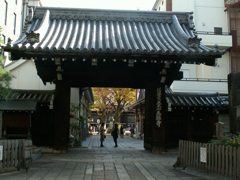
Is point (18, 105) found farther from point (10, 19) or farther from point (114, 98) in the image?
point (114, 98)

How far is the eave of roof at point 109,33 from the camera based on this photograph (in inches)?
435

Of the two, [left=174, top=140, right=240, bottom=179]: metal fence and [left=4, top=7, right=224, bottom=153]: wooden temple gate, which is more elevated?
[left=4, top=7, right=224, bottom=153]: wooden temple gate

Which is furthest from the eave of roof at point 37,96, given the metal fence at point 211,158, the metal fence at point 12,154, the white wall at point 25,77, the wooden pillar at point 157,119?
the metal fence at point 211,158

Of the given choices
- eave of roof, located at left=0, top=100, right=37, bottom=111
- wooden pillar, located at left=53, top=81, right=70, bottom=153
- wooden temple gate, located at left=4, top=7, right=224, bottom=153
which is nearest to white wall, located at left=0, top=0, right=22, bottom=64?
wooden temple gate, located at left=4, top=7, right=224, bottom=153

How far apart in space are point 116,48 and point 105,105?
1335 inches

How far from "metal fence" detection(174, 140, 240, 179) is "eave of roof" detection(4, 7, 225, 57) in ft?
14.1

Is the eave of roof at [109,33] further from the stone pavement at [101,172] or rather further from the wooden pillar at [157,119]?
the stone pavement at [101,172]

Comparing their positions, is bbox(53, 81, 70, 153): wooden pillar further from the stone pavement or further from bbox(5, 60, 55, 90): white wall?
bbox(5, 60, 55, 90): white wall

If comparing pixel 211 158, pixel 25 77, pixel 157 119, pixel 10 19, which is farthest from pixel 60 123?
Answer: pixel 10 19

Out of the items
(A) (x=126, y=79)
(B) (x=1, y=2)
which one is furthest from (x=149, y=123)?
(B) (x=1, y=2)

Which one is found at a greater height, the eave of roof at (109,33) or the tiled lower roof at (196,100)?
the eave of roof at (109,33)

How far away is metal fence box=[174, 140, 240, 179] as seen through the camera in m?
6.78

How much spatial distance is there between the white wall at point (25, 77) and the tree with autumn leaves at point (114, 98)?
936 inches

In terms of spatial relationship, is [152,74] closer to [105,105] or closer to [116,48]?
[116,48]
